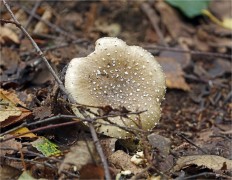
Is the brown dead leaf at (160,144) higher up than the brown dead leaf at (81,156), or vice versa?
the brown dead leaf at (81,156)

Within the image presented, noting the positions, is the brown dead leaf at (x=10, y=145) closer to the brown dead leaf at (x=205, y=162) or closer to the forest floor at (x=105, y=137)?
the forest floor at (x=105, y=137)

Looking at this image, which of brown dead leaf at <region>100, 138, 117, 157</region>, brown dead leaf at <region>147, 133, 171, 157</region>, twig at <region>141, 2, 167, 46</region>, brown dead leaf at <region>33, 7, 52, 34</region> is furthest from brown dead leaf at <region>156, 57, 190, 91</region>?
brown dead leaf at <region>100, 138, 117, 157</region>

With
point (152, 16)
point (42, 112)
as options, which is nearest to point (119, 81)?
point (42, 112)

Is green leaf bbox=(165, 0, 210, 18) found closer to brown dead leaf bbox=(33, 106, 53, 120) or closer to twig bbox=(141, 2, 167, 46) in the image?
twig bbox=(141, 2, 167, 46)

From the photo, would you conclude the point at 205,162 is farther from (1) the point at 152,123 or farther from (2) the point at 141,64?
(2) the point at 141,64

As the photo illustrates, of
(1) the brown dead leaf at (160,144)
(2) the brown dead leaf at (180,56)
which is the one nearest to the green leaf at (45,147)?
(1) the brown dead leaf at (160,144)

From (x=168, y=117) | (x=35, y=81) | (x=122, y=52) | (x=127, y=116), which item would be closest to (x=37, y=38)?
(x=35, y=81)
